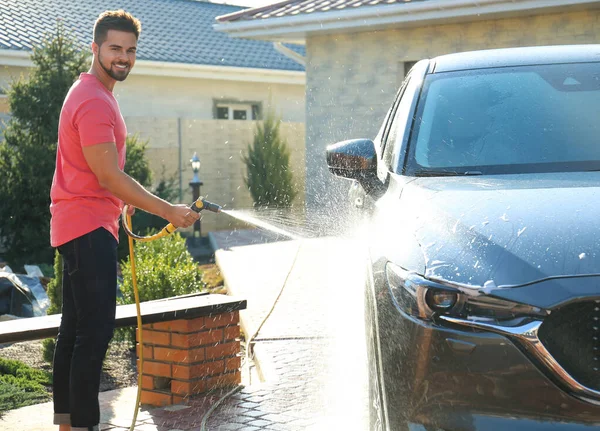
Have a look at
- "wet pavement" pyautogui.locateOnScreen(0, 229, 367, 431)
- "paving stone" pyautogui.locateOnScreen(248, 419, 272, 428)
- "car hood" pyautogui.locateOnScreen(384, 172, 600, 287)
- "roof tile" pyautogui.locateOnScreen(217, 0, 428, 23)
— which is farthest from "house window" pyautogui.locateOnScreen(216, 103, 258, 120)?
"car hood" pyautogui.locateOnScreen(384, 172, 600, 287)

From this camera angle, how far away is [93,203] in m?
4.20

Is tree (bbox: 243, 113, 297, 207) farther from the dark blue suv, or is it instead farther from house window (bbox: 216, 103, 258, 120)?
the dark blue suv

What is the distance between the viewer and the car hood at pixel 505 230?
2.81 m

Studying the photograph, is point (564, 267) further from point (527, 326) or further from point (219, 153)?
point (219, 153)

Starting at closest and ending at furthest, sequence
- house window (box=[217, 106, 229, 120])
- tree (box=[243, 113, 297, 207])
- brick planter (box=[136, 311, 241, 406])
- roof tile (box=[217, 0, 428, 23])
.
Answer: brick planter (box=[136, 311, 241, 406]), roof tile (box=[217, 0, 428, 23]), tree (box=[243, 113, 297, 207]), house window (box=[217, 106, 229, 120])

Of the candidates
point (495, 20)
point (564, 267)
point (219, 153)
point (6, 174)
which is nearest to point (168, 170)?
point (219, 153)

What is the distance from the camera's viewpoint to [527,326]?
8.89 feet

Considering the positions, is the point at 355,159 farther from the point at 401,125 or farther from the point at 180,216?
the point at 180,216

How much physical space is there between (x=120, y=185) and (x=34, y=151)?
8678 millimetres

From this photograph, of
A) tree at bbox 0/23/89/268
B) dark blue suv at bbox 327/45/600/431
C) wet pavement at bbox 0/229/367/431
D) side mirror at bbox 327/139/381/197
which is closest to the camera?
dark blue suv at bbox 327/45/600/431

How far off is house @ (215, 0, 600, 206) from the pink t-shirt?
346 inches

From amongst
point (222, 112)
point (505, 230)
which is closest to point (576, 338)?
point (505, 230)

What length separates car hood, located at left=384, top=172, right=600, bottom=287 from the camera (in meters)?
2.81

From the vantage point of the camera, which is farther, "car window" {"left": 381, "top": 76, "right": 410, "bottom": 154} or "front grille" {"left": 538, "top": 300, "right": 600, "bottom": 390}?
"car window" {"left": 381, "top": 76, "right": 410, "bottom": 154}
